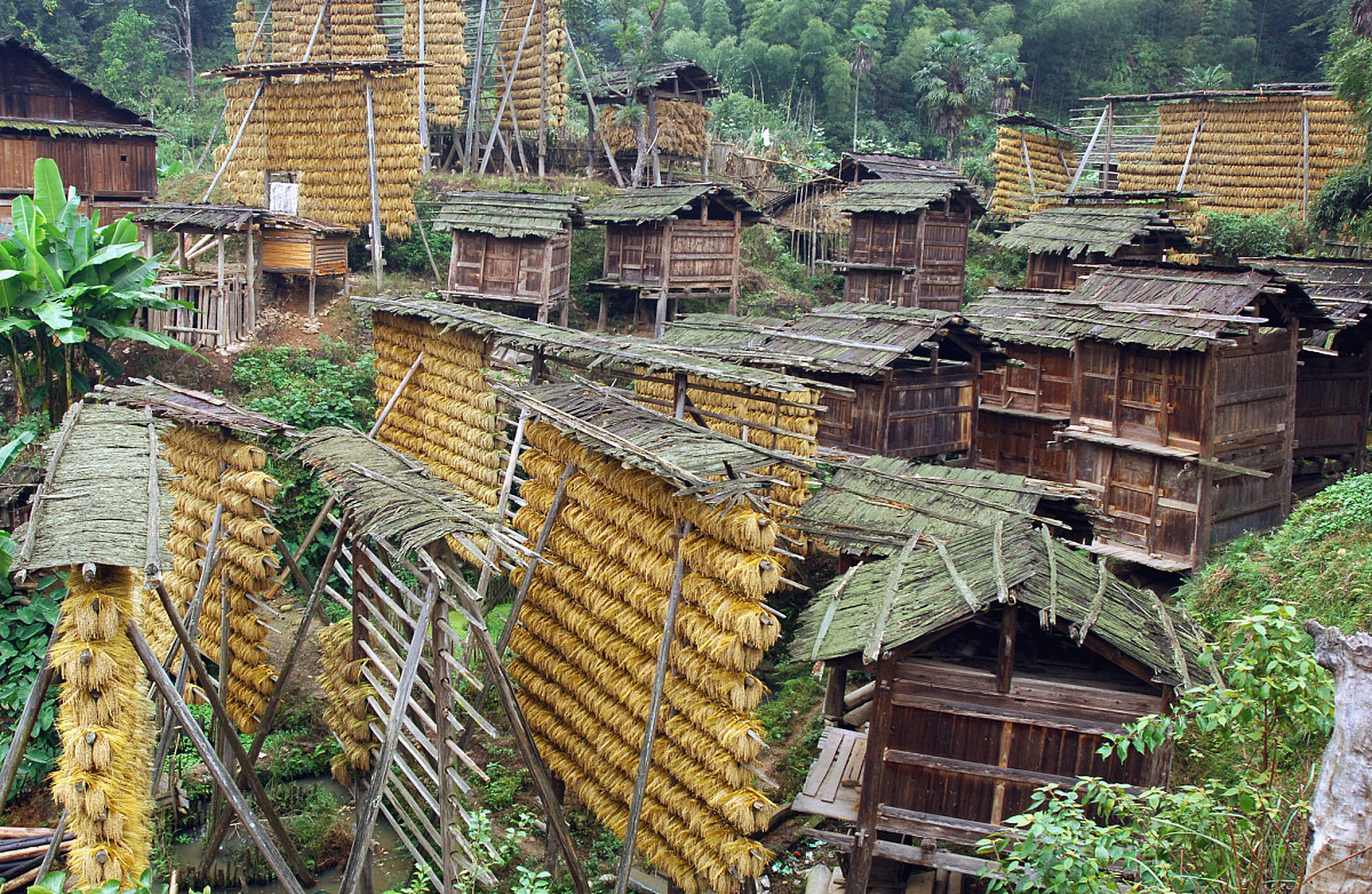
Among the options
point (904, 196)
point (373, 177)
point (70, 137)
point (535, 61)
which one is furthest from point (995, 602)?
point (535, 61)

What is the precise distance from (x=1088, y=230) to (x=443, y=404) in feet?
48.4

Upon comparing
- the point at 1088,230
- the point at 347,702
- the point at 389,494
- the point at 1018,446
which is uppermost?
the point at 1088,230

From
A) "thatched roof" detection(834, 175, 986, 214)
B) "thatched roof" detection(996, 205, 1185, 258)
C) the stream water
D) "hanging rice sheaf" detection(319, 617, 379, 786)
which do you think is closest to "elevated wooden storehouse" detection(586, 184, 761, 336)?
"thatched roof" detection(834, 175, 986, 214)

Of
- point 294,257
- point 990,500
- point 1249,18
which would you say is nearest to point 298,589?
point 294,257

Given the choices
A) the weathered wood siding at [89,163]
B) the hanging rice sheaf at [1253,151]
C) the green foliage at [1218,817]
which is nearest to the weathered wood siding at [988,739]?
the green foliage at [1218,817]

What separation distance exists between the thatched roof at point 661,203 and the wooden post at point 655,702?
1547cm

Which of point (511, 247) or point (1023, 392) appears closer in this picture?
point (1023, 392)

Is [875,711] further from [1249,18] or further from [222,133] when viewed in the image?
[1249,18]

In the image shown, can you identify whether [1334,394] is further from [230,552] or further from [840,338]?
[230,552]

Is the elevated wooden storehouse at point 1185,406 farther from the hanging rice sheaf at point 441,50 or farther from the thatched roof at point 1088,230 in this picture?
the hanging rice sheaf at point 441,50

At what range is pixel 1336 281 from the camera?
60.0 ft

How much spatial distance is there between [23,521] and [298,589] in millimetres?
4568

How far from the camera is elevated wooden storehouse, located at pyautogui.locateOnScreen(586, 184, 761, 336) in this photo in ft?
81.5

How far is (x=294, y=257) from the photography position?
911 inches
